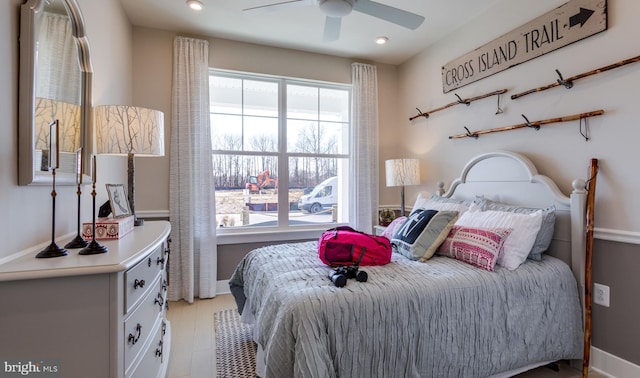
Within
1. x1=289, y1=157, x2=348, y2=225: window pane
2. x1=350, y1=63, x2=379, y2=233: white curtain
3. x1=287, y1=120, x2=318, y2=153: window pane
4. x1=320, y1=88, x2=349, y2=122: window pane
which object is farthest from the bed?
x1=320, y1=88, x2=349, y2=122: window pane

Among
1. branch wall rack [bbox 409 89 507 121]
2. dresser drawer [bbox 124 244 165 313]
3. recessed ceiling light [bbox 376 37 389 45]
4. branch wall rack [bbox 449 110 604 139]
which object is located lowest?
dresser drawer [bbox 124 244 165 313]

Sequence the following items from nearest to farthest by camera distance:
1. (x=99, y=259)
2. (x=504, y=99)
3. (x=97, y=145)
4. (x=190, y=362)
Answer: (x=99, y=259) < (x=97, y=145) < (x=190, y=362) < (x=504, y=99)

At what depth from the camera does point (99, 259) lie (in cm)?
112

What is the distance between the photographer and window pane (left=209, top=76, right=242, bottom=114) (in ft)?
11.2

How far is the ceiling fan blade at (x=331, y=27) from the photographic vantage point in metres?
2.39

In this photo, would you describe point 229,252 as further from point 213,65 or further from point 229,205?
point 213,65

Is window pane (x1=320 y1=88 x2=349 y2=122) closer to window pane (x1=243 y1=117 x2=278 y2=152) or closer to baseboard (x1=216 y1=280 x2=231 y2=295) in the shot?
window pane (x1=243 y1=117 x2=278 y2=152)

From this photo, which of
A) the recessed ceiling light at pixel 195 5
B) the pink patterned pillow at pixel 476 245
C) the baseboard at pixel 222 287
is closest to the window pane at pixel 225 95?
the recessed ceiling light at pixel 195 5

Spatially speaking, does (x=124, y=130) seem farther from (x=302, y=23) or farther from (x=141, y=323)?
(x=302, y=23)

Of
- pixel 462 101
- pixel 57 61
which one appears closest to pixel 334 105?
pixel 462 101

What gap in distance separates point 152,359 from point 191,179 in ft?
6.35

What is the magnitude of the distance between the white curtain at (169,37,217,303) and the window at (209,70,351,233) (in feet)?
0.63

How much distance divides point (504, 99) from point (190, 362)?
3192 millimetres

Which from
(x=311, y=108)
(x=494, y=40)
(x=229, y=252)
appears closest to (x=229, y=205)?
(x=229, y=252)
